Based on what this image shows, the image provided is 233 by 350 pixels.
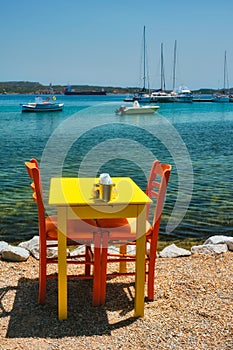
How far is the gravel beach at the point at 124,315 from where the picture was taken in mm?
3781

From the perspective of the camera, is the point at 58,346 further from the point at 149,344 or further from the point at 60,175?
the point at 60,175

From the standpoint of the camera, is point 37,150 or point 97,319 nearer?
point 97,319

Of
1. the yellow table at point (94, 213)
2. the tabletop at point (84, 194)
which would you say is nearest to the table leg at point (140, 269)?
the yellow table at point (94, 213)

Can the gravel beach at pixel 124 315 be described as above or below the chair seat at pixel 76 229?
below

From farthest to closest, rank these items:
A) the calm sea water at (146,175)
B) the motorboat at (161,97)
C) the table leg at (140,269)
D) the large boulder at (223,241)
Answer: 1. the motorboat at (161,97)
2. the calm sea water at (146,175)
3. the large boulder at (223,241)
4. the table leg at (140,269)

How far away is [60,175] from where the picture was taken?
44.9 feet

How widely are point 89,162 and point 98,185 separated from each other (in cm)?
1287

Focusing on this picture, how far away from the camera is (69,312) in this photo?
432cm

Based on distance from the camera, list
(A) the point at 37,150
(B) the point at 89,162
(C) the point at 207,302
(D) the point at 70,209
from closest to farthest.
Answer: (D) the point at 70,209 < (C) the point at 207,302 < (B) the point at 89,162 < (A) the point at 37,150

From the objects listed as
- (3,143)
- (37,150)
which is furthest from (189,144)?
(3,143)

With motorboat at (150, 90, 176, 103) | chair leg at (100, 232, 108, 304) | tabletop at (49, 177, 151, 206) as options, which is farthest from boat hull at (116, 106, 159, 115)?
chair leg at (100, 232, 108, 304)

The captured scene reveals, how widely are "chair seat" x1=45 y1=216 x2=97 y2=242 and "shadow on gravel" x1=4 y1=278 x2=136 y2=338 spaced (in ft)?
2.15

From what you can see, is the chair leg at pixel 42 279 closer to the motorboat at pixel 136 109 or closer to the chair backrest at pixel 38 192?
the chair backrest at pixel 38 192

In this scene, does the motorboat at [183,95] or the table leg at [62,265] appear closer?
the table leg at [62,265]
